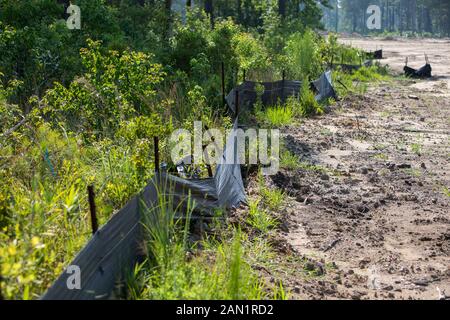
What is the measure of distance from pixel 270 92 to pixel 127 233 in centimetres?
894

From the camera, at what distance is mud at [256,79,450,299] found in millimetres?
5553

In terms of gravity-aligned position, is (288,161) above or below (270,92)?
below

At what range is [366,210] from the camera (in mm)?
7621

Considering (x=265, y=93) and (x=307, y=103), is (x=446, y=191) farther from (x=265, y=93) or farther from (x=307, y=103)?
(x=307, y=103)

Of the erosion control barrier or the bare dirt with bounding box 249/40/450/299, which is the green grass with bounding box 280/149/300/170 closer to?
the bare dirt with bounding box 249/40/450/299

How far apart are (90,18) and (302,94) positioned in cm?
515

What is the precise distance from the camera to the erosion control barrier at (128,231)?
3.95 meters

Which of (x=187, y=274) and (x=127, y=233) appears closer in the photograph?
(x=187, y=274)

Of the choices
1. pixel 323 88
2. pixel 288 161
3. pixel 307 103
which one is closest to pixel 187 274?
pixel 288 161

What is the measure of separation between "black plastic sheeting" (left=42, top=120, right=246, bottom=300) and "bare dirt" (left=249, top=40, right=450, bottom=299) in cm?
82

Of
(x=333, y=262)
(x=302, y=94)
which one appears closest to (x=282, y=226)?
(x=333, y=262)

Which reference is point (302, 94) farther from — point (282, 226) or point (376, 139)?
point (282, 226)

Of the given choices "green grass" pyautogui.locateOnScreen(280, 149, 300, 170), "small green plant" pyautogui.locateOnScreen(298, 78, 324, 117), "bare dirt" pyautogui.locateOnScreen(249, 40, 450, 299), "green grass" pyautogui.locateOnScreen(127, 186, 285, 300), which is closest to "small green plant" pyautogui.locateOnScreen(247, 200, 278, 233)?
"bare dirt" pyautogui.locateOnScreen(249, 40, 450, 299)
